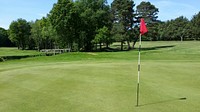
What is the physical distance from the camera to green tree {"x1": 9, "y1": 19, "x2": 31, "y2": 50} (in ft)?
299

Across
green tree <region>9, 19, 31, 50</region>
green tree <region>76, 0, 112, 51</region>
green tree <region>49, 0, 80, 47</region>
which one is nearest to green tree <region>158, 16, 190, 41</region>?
green tree <region>76, 0, 112, 51</region>

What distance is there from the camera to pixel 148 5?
255ft

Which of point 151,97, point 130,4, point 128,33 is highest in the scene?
point 130,4

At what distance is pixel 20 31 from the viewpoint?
91625 mm

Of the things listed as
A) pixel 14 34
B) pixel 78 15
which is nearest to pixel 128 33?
pixel 78 15

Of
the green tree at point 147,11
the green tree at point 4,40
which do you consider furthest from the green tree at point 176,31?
the green tree at point 4,40

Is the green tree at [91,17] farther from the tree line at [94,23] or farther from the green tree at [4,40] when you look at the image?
the green tree at [4,40]

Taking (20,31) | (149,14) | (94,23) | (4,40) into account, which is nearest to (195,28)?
(149,14)

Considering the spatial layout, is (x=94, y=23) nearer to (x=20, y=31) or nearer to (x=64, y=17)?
(x=64, y=17)

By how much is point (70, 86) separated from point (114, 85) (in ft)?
6.24

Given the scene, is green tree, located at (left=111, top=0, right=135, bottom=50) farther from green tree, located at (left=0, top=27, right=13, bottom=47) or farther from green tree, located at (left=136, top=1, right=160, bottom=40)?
green tree, located at (left=0, top=27, right=13, bottom=47)

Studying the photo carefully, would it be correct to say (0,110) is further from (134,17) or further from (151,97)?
(134,17)

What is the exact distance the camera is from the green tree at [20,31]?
91000 mm

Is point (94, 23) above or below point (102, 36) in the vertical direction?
above
